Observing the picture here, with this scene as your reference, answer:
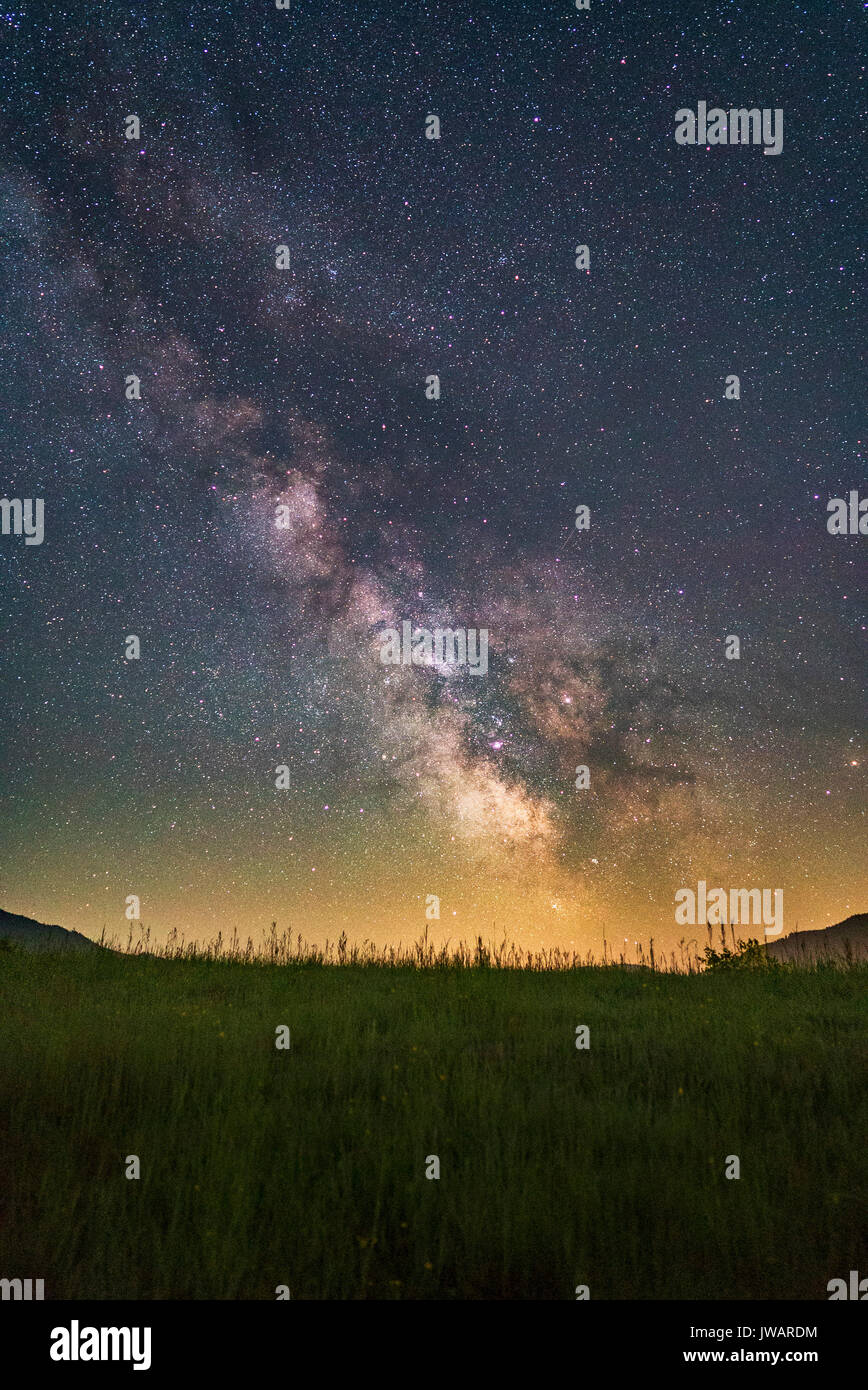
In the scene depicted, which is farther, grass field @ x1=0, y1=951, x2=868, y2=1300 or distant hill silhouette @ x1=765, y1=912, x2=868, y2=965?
distant hill silhouette @ x1=765, y1=912, x2=868, y2=965

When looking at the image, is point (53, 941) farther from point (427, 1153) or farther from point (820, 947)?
point (820, 947)

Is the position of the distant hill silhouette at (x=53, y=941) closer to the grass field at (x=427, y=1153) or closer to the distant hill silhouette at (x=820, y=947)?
the grass field at (x=427, y=1153)

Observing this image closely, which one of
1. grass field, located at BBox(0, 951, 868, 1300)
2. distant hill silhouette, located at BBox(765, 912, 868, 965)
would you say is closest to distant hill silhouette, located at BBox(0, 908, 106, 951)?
grass field, located at BBox(0, 951, 868, 1300)

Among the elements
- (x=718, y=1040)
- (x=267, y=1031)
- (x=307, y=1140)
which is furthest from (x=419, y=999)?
(x=307, y=1140)

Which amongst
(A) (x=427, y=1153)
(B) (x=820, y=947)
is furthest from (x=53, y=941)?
(B) (x=820, y=947)

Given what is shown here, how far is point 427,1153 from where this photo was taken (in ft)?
19.0

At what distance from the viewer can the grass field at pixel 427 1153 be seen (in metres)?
4.61

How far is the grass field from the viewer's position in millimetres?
4605

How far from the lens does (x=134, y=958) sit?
14.8 m

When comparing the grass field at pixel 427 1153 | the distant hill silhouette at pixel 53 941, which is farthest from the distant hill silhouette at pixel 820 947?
the distant hill silhouette at pixel 53 941

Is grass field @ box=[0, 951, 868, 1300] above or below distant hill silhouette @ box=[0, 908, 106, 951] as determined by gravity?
below

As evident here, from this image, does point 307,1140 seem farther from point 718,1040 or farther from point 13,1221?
point 718,1040

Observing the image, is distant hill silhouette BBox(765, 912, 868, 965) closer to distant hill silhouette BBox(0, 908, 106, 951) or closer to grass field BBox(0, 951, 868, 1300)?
grass field BBox(0, 951, 868, 1300)

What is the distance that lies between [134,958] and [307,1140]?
33.0 ft
